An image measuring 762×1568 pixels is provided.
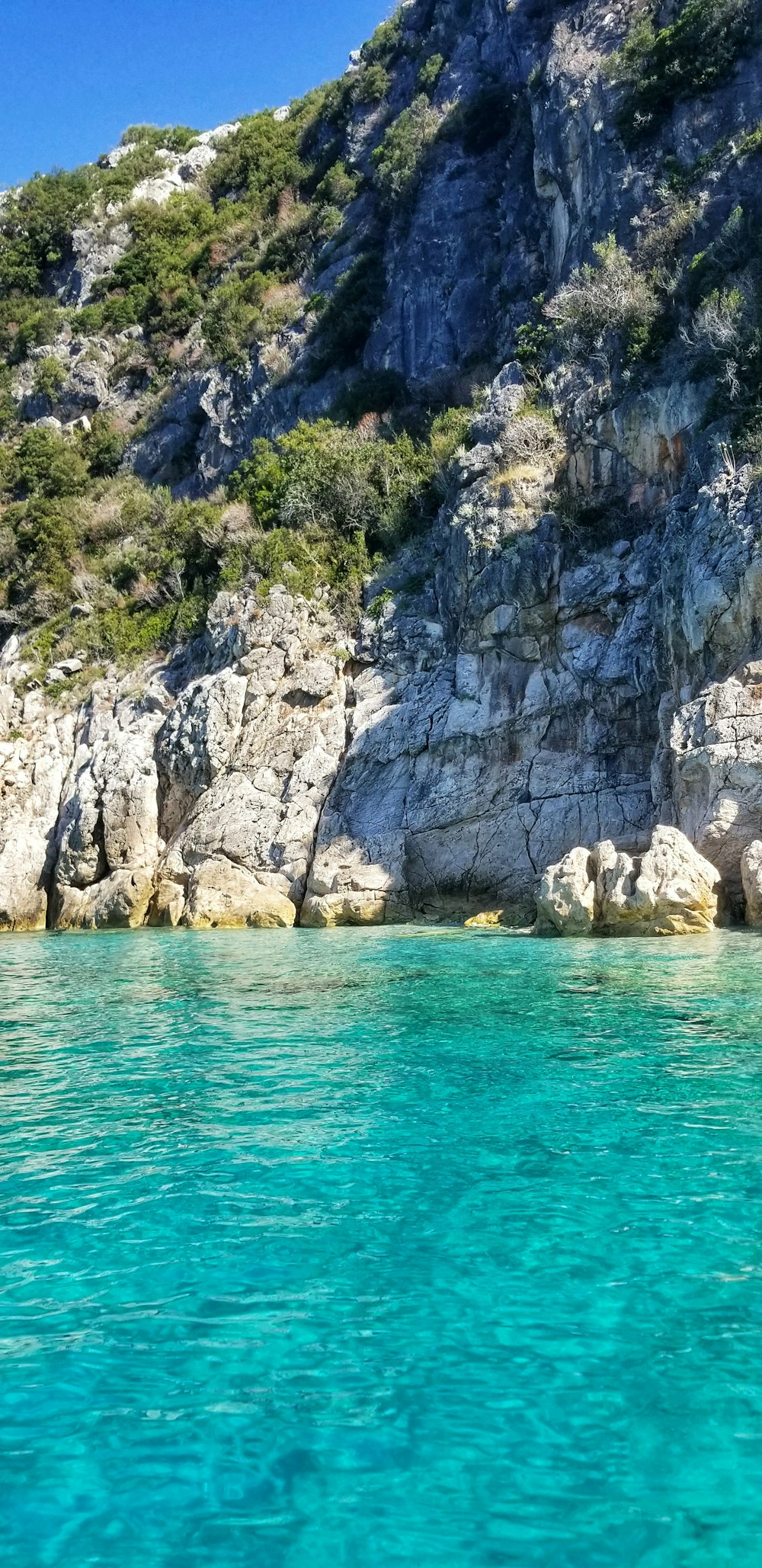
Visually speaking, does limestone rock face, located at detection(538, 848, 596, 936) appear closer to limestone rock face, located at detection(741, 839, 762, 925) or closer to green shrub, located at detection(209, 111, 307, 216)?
limestone rock face, located at detection(741, 839, 762, 925)

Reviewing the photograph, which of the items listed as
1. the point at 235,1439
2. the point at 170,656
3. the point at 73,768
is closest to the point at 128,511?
the point at 170,656

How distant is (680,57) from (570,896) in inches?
955

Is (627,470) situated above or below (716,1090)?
above

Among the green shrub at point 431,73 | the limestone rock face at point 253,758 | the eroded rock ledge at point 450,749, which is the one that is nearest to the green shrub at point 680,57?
the eroded rock ledge at point 450,749

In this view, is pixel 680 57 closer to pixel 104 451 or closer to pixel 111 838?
pixel 104 451

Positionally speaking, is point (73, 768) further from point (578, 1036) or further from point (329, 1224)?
point (329, 1224)

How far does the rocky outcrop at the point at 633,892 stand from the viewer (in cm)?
1603

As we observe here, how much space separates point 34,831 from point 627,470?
1791 centimetres

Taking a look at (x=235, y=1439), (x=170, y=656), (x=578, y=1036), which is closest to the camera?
(x=235, y=1439)

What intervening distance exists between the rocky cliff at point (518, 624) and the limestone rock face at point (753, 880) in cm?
62

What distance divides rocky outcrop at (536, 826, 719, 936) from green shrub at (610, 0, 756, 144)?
21938 millimetres

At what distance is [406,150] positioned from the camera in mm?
38219

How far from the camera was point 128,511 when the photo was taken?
3847 cm

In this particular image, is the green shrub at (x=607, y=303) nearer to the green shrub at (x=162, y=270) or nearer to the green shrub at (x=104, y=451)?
the green shrub at (x=104, y=451)
